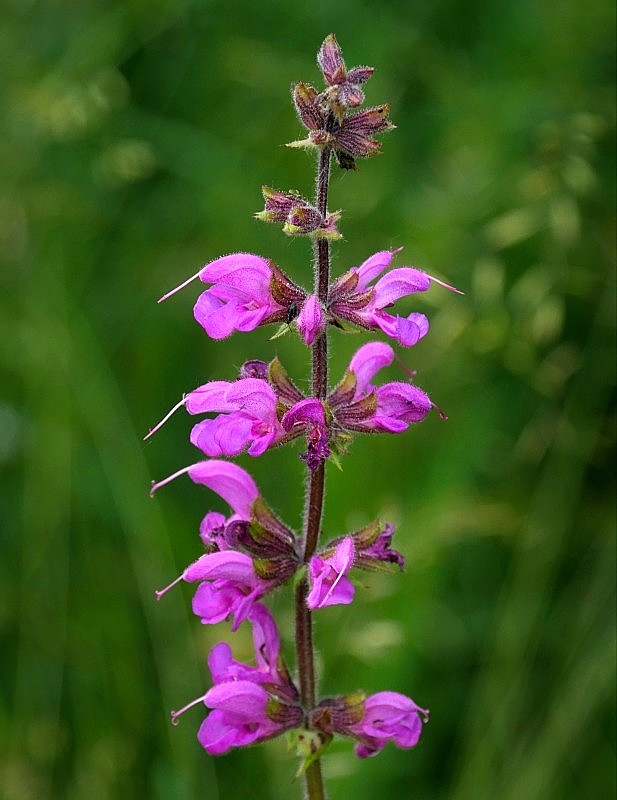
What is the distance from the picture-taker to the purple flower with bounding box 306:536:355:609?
1.92 m

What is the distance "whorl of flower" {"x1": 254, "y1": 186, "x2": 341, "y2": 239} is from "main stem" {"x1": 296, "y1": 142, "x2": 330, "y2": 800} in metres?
0.02

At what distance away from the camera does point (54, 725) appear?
3.27m

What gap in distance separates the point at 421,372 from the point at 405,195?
75cm

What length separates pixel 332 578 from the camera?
2014mm

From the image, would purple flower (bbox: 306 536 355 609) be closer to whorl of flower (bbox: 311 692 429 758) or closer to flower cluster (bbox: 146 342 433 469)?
flower cluster (bbox: 146 342 433 469)

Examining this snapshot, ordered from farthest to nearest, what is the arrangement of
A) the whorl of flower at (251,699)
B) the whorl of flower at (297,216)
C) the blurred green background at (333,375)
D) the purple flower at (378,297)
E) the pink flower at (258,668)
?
the blurred green background at (333,375)
the pink flower at (258,668)
the whorl of flower at (251,699)
the purple flower at (378,297)
the whorl of flower at (297,216)

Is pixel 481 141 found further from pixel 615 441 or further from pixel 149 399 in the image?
pixel 149 399

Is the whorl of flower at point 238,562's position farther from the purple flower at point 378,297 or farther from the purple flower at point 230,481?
the purple flower at point 378,297

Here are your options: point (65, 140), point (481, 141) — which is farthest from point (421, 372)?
point (65, 140)

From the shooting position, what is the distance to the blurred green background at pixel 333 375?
10.4 ft

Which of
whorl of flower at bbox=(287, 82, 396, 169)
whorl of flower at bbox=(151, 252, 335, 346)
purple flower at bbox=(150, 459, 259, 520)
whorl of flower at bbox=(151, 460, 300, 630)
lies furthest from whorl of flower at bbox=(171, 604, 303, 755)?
whorl of flower at bbox=(287, 82, 396, 169)

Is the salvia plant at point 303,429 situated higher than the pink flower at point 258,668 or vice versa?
the salvia plant at point 303,429

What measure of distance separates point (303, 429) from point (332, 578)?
0.31 meters

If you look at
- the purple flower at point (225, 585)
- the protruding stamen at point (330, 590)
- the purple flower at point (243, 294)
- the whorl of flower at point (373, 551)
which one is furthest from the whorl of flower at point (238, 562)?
the purple flower at point (243, 294)
